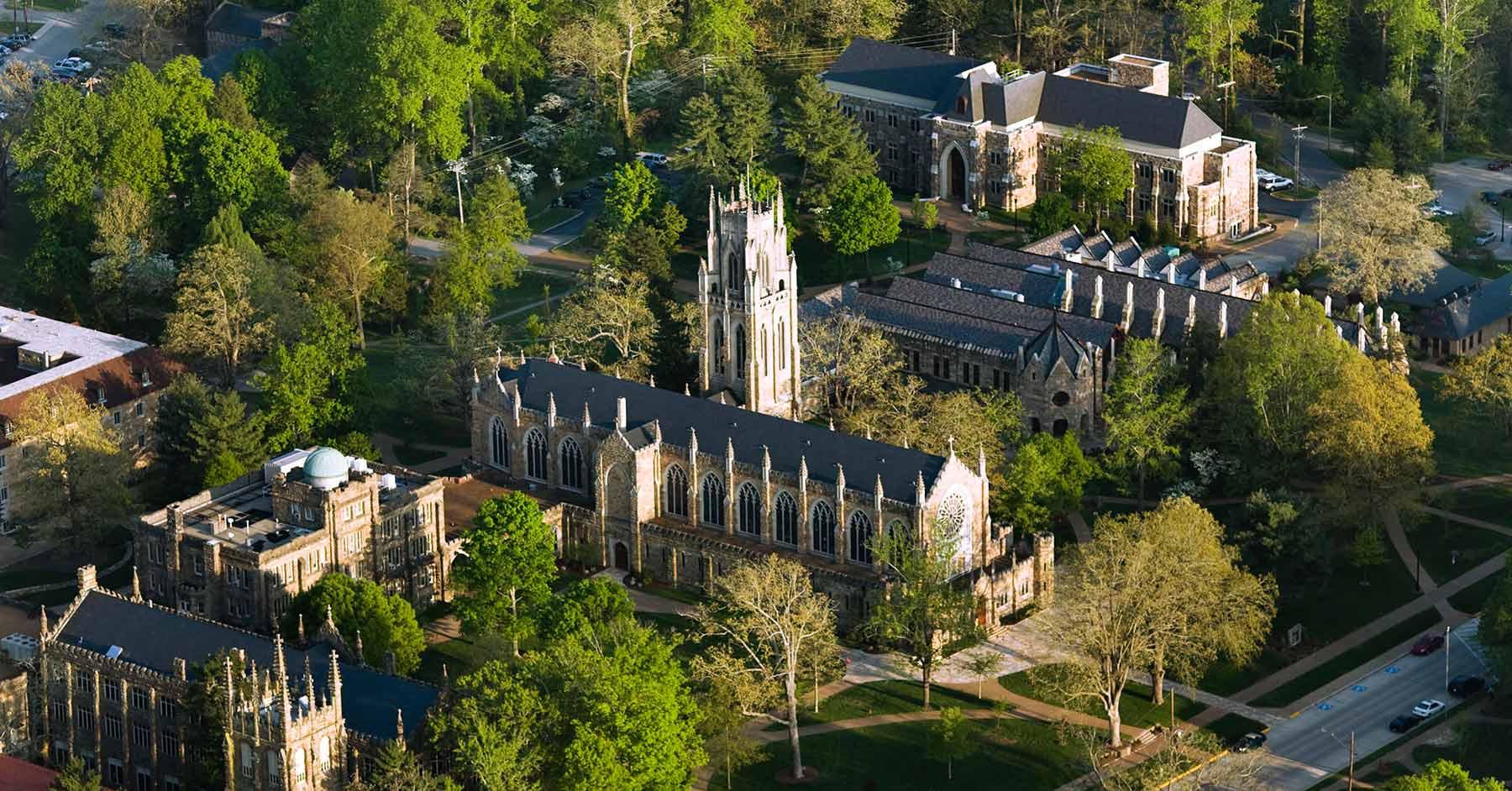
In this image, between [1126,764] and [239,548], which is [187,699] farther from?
[1126,764]

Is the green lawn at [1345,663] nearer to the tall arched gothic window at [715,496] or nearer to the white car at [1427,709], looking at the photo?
the white car at [1427,709]

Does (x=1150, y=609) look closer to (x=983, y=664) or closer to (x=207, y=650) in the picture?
(x=983, y=664)

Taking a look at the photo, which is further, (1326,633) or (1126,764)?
(1326,633)

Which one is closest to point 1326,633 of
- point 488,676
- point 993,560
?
point 993,560

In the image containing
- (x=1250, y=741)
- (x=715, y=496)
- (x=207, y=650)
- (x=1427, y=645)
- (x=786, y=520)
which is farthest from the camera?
(x=715, y=496)

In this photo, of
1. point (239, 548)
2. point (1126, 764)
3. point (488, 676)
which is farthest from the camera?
point (239, 548)

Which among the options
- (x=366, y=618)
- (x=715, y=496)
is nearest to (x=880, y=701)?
(x=715, y=496)
